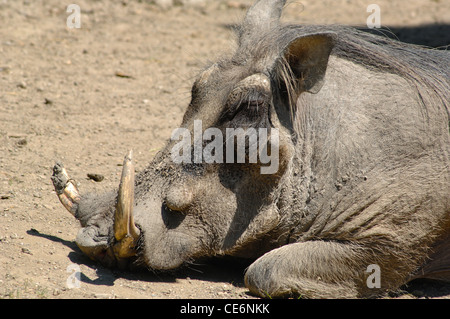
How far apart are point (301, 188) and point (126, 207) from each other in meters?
0.95

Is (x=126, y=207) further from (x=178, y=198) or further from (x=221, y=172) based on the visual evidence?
(x=221, y=172)

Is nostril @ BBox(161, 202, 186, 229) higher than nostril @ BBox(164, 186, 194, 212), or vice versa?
nostril @ BBox(164, 186, 194, 212)

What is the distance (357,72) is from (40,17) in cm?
528

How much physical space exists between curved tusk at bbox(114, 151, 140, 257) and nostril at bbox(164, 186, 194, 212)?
235 mm

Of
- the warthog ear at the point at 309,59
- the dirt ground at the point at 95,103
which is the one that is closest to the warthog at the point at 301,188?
the warthog ear at the point at 309,59

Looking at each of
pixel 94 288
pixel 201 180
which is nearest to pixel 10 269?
pixel 94 288

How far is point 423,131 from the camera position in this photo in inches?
133

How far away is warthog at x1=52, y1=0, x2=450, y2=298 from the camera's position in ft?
10.7

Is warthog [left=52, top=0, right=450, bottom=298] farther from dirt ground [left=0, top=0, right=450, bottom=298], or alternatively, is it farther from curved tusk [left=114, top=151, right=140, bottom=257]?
dirt ground [left=0, top=0, right=450, bottom=298]

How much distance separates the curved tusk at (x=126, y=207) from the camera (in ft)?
9.82

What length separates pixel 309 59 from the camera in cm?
329

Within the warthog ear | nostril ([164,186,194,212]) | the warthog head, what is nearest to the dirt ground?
the warthog head

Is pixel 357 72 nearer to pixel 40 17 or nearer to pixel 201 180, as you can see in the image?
pixel 201 180

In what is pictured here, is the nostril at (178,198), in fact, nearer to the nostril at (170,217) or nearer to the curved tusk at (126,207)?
the nostril at (170,217)
